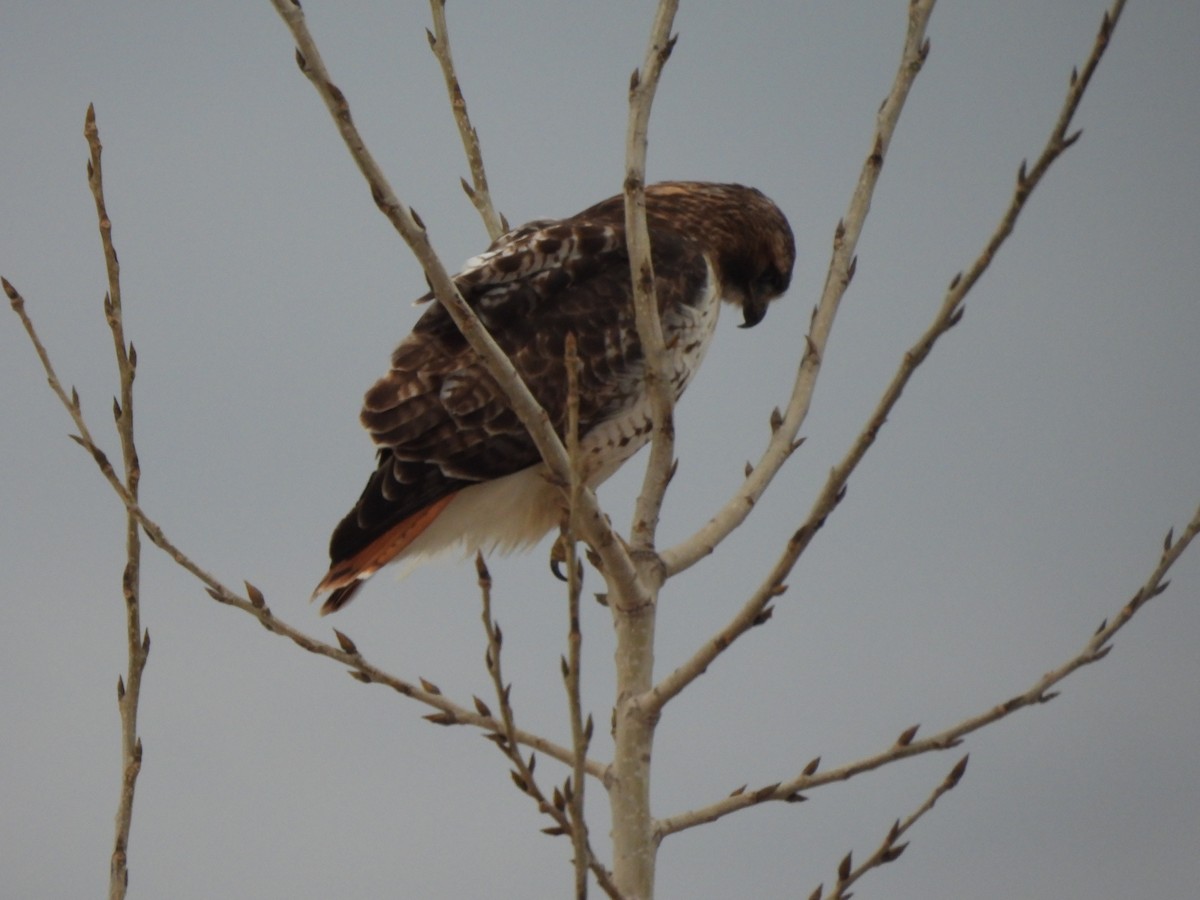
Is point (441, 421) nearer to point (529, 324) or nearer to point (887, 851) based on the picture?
point (529, 324)

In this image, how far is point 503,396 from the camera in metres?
5.03

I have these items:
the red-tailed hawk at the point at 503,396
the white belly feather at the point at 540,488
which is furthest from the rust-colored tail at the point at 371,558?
the white belly feather at the point at 540,488

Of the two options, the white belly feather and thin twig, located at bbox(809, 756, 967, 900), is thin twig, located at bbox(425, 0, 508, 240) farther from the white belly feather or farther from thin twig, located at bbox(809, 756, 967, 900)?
thin twig, located at bbox(809, 756, 967, 900)

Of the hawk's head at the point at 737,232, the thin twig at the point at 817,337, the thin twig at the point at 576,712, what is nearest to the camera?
the thin twig at the point at 576,712

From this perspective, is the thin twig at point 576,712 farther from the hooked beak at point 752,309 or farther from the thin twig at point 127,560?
the hooked beak at point 752,309

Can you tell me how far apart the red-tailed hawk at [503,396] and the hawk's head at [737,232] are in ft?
1.48

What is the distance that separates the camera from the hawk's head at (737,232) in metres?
6.18

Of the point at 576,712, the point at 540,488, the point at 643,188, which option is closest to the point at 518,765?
the point at 576,712

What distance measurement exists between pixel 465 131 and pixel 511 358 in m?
0.81

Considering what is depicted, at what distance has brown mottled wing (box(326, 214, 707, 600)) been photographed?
5.12 m

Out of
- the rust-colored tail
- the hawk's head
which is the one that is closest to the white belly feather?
the rust-colored tail

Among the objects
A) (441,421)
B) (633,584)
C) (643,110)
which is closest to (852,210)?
(643,110)

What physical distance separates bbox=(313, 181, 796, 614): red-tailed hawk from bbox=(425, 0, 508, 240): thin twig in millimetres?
128

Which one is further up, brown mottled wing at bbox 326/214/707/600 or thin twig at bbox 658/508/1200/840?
brown mottled wing at bbox 326/214/707/600
